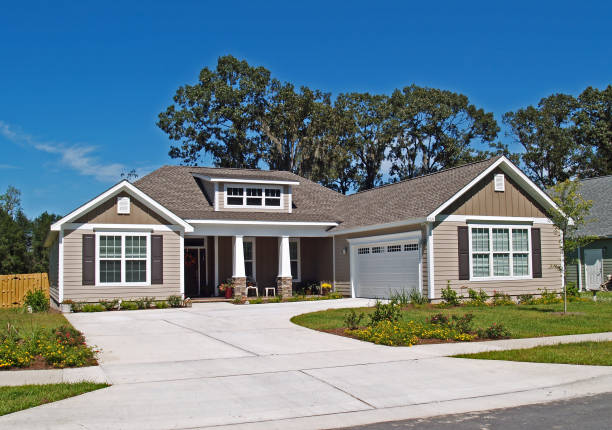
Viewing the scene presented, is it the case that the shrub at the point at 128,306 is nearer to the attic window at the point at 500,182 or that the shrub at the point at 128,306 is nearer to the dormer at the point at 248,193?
the dormer at the point at 248,193

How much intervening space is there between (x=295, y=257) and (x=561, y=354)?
59.8 ft

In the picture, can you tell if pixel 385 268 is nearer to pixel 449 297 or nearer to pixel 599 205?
pixel 449 297

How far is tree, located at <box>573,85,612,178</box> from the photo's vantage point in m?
50.6

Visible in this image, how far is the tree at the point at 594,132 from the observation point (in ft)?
166

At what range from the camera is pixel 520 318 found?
1627 cm

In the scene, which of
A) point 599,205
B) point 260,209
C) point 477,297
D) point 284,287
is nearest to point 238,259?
point 284,287

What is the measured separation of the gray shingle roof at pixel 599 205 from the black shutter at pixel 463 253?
8.44 metres

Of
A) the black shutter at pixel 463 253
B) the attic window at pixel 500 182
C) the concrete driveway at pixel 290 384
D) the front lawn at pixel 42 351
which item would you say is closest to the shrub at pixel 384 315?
the concrete driveway at pixel 290 384

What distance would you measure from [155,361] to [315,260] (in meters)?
18.3

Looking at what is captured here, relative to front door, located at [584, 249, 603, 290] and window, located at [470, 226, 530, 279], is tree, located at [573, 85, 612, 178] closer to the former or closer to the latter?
front door, located at [584, 249, 603, 290]

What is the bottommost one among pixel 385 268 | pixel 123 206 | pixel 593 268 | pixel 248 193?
pixel 593 268

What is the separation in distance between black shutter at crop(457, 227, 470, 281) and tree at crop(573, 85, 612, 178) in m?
34.1

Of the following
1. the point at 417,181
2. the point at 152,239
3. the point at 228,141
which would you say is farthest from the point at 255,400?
the point at 228,141

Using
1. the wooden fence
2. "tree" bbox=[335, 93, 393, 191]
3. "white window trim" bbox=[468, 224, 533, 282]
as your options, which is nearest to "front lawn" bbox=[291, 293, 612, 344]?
"white window trim" bbox=[468, 224, 533, 282]
